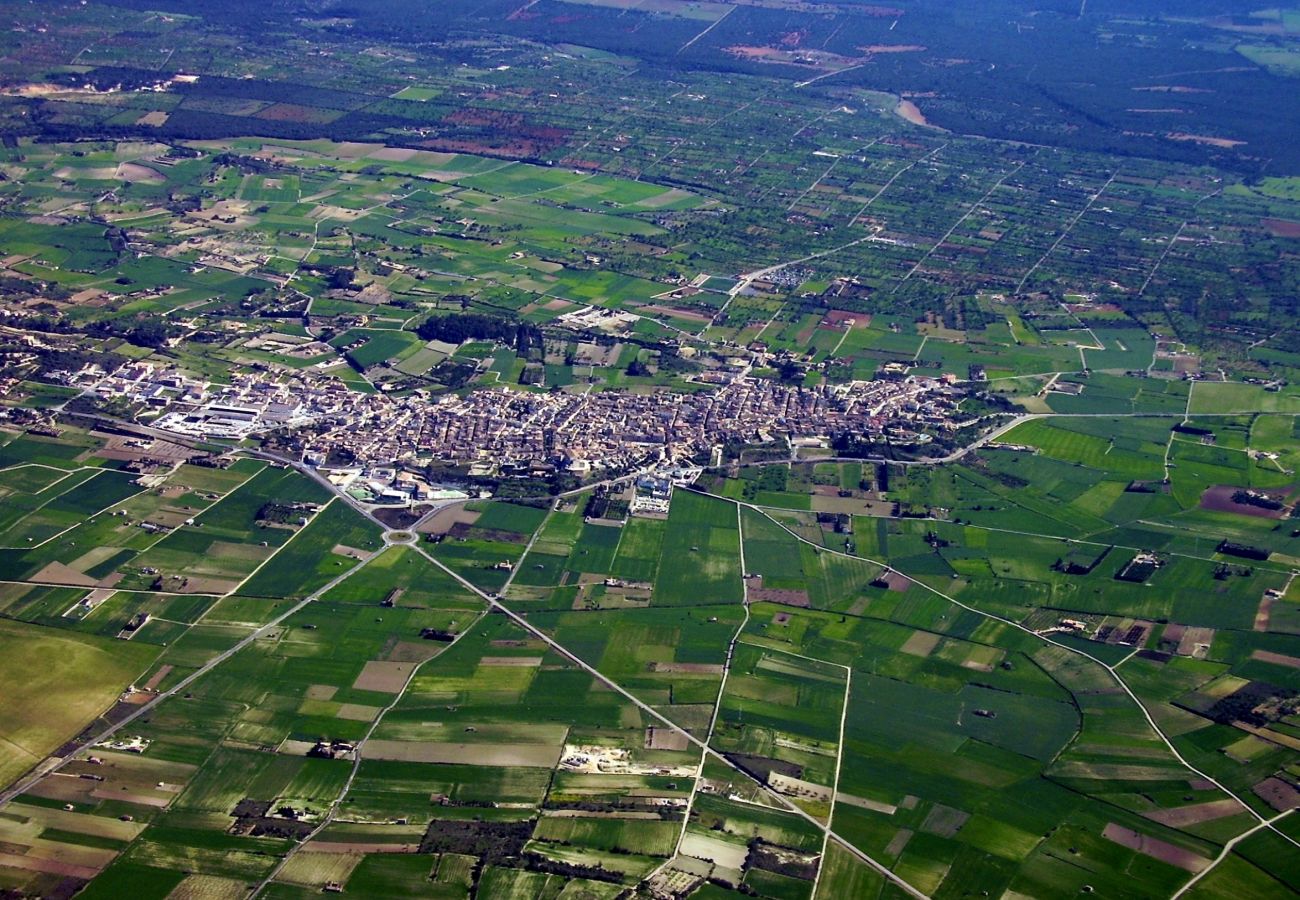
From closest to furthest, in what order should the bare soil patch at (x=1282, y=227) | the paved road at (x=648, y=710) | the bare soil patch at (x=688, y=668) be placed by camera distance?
the paved road at (x=648, y=710) → the bare soil patch at (x=688, y=668) → the bare soil patch at (x=1282, y=227)

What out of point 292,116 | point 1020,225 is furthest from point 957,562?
point 292,116

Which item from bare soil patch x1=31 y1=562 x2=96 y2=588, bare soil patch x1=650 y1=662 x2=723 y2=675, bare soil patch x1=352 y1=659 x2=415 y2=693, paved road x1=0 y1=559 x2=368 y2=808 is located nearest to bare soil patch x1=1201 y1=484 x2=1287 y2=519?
bare soil patch x1=650 y1=662 x2=723 y2=675

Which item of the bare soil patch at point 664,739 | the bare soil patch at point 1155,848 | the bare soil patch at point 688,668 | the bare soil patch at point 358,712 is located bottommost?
the bare soil patch at point 1155,848

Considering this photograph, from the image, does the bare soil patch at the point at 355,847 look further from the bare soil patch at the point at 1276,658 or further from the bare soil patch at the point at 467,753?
the bare soil patch at the point at 1276,658

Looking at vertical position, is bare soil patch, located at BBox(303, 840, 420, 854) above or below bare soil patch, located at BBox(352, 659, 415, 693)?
below

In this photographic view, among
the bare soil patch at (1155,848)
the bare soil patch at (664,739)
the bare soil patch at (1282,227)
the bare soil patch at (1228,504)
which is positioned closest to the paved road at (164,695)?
the bare soil patch at (664,739)

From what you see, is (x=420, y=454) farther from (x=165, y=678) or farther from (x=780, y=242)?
(x=780, y=242)

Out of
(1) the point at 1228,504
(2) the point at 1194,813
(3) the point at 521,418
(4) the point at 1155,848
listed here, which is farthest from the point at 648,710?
(1) the point at 1228,504

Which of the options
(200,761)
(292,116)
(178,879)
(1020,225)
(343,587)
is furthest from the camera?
(292,116)

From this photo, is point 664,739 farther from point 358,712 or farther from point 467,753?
point 358,712

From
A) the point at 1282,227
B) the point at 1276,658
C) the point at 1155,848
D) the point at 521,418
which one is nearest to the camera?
the point at 1155,848

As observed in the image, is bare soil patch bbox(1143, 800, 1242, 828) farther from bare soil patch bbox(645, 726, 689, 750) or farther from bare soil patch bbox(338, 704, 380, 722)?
bare soil patch bbox(338, 704, 380, 722)
